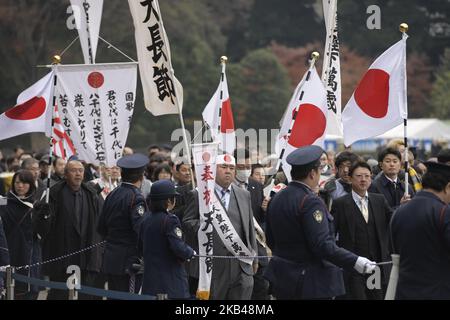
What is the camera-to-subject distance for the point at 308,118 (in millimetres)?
10344

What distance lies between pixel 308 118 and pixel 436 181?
3292 mm

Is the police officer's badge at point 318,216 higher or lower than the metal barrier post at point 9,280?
higher

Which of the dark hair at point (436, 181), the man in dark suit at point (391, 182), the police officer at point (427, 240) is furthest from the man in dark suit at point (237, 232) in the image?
the dark hair at point (436, 181)

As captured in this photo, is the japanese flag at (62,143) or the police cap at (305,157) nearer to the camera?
the police cap at (305,157)

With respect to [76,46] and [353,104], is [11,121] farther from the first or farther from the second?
[76,46]

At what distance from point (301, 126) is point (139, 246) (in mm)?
2122

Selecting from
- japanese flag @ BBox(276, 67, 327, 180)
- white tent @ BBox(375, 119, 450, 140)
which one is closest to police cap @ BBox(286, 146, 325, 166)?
japanese flag @ BBox(276, 67, 327, 180)

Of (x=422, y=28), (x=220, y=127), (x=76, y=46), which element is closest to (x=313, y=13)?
(x=422, y=28)

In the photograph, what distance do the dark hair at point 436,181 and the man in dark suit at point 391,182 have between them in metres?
3.22

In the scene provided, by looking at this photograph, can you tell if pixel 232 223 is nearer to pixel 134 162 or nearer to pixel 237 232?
pixel 237 232

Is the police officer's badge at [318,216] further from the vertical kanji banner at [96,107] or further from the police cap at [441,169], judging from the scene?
the vertical kanji banner at [96,107]

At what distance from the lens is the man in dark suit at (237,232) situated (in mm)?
10117

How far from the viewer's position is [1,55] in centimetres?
4044

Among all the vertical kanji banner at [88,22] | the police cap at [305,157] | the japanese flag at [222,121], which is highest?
the vertical kanji banner at [88,22]
